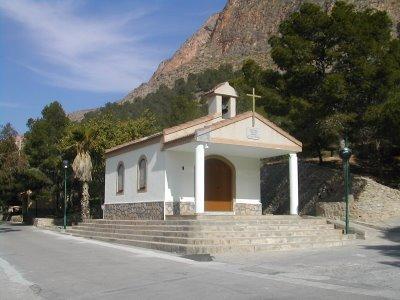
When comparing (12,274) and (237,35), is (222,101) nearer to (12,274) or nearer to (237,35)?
(12,274)

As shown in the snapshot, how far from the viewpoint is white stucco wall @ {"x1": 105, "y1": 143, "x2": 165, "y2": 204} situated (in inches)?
815

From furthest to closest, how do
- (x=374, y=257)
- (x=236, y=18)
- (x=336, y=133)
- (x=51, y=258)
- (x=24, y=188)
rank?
1. (x=236, y=18)
2. (x=24, y=188)
3. (x=336, y=133)
4. (x=51, y=258)
5. (x=374, y=257)

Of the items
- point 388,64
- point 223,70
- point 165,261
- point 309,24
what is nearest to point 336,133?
point 388,64

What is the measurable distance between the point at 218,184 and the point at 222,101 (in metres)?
3.75

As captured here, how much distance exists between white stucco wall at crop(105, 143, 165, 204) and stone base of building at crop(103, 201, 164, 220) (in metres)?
0.20

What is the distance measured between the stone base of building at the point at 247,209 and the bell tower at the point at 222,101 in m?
4.04

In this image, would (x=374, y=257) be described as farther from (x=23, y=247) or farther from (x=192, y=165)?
(x=23, y=247)

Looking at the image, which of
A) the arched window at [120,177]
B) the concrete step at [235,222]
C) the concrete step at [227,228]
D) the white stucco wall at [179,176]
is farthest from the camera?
the arched window at [120,177]

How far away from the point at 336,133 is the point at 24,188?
2604 centimetres

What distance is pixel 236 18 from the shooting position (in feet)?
536

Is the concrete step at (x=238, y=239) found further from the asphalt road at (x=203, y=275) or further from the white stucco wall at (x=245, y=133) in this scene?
the white stucco wall at (x=245, y=133)

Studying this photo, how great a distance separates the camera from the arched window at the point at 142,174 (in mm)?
21844

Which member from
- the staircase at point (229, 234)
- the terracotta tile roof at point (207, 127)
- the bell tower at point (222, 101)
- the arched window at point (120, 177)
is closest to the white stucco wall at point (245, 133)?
the terracotta tile roof at point (207, 127)

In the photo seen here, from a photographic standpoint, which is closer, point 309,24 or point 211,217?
point 211,217
